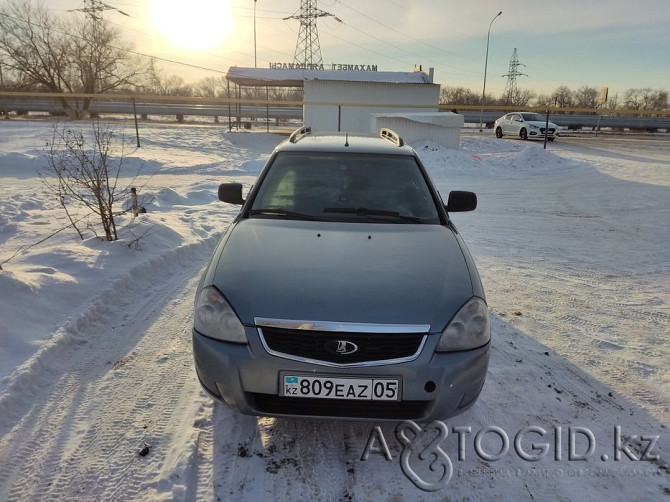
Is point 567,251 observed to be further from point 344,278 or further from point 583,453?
point 344,278

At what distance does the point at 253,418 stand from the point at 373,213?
5.38 ft

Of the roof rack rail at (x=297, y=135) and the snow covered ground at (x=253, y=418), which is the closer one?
the snow covered ground at (x=253, y=418)

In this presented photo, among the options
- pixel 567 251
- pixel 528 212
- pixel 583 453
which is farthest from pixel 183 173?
pixel 583 453

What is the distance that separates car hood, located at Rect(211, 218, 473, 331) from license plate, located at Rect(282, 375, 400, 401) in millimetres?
287

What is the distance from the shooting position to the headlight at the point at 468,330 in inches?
86.8

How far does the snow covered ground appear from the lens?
87.0 inches

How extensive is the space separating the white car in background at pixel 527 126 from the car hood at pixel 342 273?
25.7m

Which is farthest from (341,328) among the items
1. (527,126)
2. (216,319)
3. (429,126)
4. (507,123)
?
(507,123)

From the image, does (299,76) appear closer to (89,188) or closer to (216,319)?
(89,188)

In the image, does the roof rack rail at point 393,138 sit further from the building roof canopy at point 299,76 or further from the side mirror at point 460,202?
the building roof canopy at point 299,76

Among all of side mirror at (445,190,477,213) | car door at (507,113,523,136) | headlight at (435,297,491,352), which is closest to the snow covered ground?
headlight at (435,297,491,352)

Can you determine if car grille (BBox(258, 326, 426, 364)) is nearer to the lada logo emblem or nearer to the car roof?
the lada logo emblem

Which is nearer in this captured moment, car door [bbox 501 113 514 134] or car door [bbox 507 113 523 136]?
car door [bbox 507 113 523 136]

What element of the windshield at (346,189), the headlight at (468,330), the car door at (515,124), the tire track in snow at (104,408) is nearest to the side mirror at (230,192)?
the windshield at (346,189)
